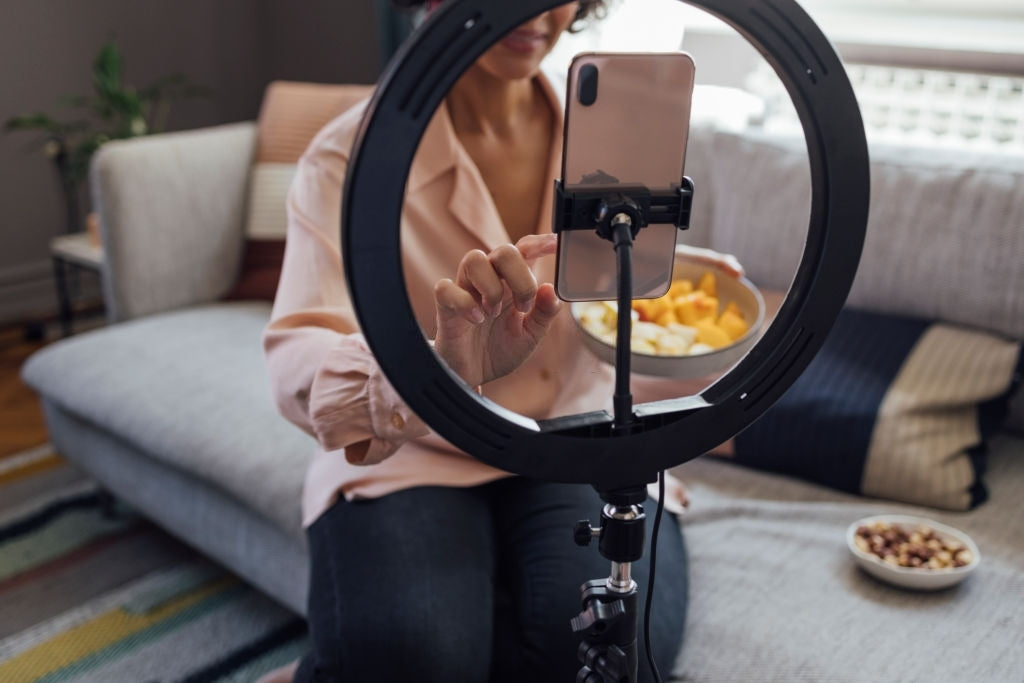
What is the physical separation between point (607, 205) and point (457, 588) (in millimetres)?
552

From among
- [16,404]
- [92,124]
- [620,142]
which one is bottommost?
[16,404]

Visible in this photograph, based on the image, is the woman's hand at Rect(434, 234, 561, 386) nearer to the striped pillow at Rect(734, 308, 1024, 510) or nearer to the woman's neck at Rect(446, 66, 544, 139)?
the woman's neck at Rect(446, 66, 544, 139)

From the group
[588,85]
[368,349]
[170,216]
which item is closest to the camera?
[588,85]

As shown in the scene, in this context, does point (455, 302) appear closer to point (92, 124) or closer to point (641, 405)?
point (641, 405)

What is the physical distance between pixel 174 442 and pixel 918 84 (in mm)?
1380

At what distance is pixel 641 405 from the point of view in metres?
0.53

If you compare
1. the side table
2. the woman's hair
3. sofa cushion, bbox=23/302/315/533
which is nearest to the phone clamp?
the woman's hair

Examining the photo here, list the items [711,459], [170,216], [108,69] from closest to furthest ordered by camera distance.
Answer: [711,459]
[170,216]
[108,69]

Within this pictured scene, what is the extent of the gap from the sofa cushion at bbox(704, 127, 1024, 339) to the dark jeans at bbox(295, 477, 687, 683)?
18.8 inches

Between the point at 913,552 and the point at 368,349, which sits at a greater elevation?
the point at 368,349

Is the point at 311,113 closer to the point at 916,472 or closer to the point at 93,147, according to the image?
the point at 93,147

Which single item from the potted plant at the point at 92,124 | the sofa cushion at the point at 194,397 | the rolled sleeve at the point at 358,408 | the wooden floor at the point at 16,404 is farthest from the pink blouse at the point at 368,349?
the potted plant at the point at 92,124

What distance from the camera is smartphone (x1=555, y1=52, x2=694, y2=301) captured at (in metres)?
0.47

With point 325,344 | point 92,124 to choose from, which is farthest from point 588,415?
point 92,124
